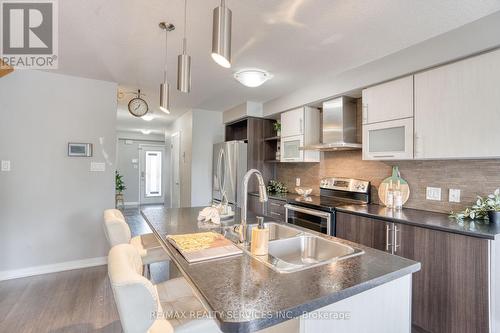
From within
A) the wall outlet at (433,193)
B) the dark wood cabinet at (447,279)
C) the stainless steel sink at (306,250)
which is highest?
the wall outlet at (433,193)

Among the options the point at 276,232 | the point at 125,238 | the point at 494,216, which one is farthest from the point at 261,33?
the point at 494,216

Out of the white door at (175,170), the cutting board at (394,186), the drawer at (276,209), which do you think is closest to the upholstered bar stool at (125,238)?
the drawer at (276,209)

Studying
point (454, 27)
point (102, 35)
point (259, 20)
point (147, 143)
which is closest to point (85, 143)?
point (102, 35)

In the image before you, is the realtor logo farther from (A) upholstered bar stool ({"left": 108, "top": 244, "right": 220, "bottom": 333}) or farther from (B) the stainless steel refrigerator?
(B) the stainless steel refrigerator

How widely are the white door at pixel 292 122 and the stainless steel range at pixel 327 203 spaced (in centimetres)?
80

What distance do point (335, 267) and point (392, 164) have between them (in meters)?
2.11

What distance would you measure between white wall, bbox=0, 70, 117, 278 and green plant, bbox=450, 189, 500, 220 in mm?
3816

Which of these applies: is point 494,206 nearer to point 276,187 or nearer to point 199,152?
point 276,187

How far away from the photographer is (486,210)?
1936mm

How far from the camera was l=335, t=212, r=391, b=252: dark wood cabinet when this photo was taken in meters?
2.17

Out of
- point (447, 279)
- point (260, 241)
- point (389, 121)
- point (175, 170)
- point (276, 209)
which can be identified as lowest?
point (447, 279)

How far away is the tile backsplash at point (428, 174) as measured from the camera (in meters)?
2.08

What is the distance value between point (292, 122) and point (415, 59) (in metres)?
1.73

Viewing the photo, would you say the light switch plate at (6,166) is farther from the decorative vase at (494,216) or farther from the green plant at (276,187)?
the decorative vase at (494,216)
